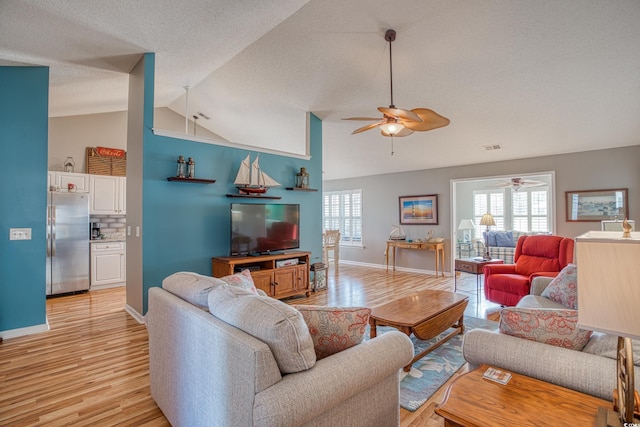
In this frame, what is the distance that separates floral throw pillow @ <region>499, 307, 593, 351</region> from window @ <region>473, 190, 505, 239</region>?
783 cm

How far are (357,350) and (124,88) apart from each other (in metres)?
5.08

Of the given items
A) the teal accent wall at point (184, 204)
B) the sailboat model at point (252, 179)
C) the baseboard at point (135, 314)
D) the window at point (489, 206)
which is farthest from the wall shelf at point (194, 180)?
the window at point (489, 206)

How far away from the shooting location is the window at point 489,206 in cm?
879

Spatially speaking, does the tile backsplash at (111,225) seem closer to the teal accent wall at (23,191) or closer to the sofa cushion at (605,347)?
the teal accent wall at (23,191)

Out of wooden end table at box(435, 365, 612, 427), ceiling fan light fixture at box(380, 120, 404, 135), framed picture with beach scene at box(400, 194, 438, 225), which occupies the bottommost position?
wooden end table at box(435, 365, 612, 427)

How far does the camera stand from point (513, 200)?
859cm

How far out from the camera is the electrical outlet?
332 cm

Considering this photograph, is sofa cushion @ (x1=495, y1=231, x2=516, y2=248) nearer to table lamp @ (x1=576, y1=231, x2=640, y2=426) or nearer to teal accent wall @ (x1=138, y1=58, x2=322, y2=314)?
teal accent wall @ (x1=138, y1=58, x2=322, y2=314)

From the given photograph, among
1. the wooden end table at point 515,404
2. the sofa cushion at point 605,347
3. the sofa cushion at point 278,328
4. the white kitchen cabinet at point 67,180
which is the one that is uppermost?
the white kitchen cabinet at point 67,180

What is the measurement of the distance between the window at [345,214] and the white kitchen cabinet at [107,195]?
5.16 metres

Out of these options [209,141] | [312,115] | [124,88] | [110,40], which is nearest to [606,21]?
[312,115]

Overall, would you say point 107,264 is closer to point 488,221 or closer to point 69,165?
point 69,165

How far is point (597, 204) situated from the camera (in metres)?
5.18

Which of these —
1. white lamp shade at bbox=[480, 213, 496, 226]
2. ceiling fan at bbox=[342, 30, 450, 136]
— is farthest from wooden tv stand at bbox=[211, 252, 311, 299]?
white lamp shade at bbox=[480, 213, 496, 226]
